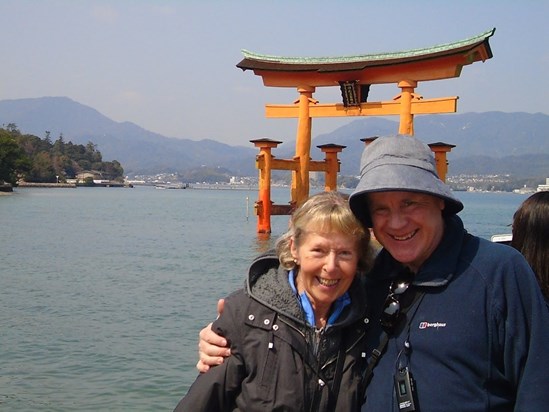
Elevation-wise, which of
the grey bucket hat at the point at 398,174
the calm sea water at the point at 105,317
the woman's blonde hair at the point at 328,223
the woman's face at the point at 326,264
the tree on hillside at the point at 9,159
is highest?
the tree on hillside at the point at 9,159

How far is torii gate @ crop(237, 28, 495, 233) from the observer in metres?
15.6

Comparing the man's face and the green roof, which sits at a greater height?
the green roof

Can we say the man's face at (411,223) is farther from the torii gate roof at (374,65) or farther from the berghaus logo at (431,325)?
the torii gate roof at (374,65)

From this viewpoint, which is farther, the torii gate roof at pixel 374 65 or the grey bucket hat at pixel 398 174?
the torii gate roof at pixel 374 65

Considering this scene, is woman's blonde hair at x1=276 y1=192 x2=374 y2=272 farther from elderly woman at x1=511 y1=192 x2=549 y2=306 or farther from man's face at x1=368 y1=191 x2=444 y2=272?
elderly woman at x1=511 y1=192 x2=549 y2=306

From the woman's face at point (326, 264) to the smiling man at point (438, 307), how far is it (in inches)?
4.0

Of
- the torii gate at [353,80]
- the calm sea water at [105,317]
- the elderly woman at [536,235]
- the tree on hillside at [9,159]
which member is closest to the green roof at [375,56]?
the torii gate at [353,80]

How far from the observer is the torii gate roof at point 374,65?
15.5 metres

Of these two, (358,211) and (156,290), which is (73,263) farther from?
(358,211)

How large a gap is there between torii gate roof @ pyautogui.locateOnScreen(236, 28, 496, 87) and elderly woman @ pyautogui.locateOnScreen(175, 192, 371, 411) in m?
14.1

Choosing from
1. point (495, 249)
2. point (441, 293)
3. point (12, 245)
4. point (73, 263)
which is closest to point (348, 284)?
point (441, 293)

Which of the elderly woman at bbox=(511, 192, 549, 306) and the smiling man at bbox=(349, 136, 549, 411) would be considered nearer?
the smiling man at bbox=(349, 136, 549, 411)

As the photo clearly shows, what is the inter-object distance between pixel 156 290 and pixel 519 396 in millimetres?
10255

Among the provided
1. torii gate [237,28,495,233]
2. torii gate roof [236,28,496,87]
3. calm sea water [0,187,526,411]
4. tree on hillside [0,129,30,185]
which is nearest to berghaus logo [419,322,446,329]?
calm sea water [0,187,526,411]
